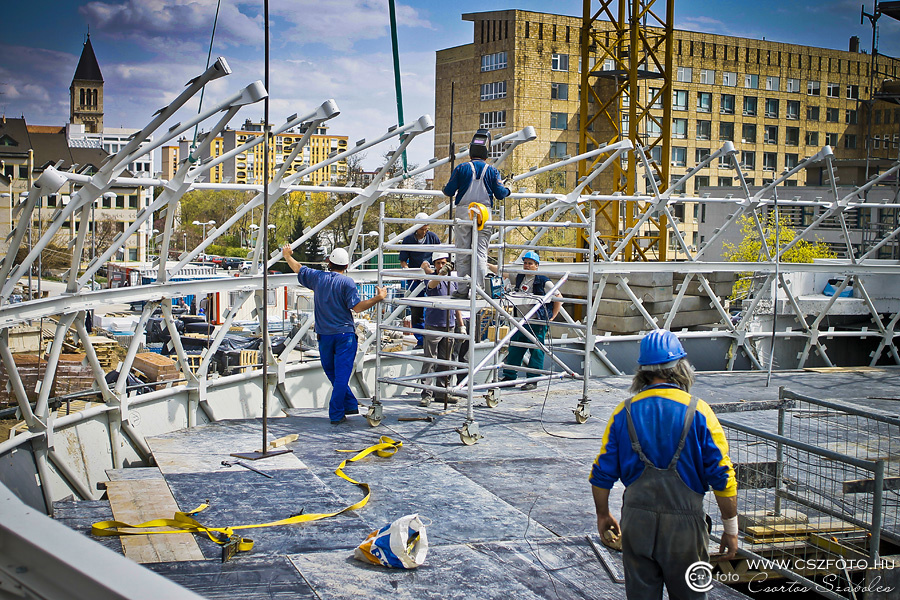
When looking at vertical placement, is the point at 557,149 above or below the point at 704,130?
below

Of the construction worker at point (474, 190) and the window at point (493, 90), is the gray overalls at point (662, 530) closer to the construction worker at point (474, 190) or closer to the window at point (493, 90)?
the construction worker at point (474, 190)

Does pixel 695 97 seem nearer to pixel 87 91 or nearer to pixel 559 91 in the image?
pixel 559 91

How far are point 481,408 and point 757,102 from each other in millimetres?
69400

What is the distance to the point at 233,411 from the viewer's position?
10.5 metres

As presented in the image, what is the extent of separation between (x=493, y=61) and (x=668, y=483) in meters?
64.0

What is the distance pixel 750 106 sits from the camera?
2830 inches

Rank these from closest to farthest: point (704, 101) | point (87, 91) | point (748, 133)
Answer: point (87, 91)
point (704, 101)
point (748, 133)

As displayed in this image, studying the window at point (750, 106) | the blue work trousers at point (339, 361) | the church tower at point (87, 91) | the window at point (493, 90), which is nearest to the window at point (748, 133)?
the window at point (750, 106)

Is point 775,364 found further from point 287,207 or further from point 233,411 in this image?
point 287,207

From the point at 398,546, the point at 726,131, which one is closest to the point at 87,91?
the point at 398,546

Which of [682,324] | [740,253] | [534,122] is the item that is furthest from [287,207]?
[682,324]

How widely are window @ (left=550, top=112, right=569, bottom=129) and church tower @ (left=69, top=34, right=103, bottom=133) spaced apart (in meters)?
33.0

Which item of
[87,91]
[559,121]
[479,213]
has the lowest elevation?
[479,213]

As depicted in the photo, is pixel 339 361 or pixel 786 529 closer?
pixel 786 529
